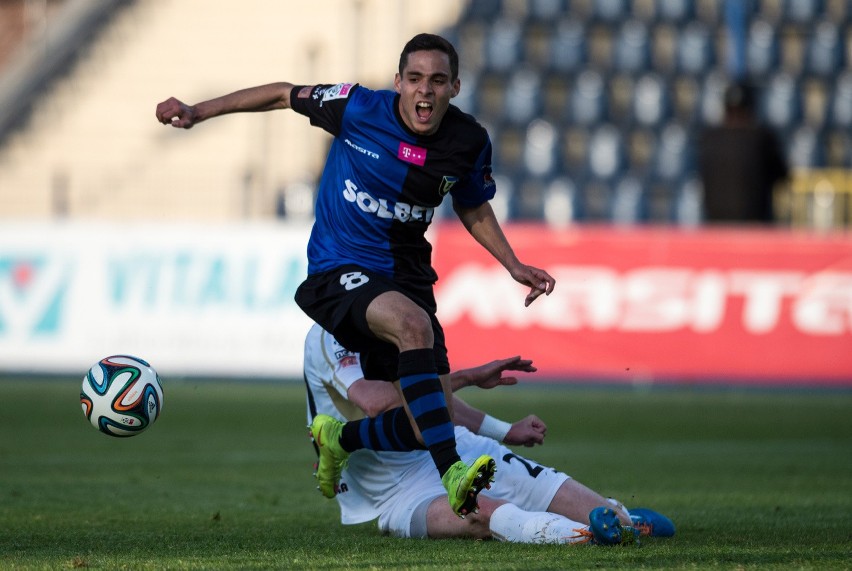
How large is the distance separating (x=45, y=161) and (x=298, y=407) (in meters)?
8.73

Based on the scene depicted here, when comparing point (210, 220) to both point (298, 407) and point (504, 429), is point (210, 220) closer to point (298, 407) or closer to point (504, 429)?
point (298, 407)

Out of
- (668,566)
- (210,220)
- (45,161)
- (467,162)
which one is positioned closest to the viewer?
(668,566)

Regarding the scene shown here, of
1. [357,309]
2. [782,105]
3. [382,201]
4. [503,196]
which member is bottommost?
[357,309]

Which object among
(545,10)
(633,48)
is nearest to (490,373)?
(633,48)

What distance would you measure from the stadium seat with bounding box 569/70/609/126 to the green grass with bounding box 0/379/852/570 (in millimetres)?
6215

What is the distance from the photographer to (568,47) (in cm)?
2027

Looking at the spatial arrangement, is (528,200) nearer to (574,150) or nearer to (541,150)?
(541,150)

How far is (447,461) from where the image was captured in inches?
192

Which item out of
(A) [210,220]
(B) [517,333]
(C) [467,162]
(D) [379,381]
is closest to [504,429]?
(D) [379,381]

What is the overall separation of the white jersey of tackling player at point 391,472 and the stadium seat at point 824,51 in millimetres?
16098

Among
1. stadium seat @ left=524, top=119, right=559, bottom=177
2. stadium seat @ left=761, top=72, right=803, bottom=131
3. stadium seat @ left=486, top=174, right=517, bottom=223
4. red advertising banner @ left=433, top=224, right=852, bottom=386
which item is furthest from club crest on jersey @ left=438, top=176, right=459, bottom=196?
stadium seat @ left=761, top=72, right=803, bottom=131

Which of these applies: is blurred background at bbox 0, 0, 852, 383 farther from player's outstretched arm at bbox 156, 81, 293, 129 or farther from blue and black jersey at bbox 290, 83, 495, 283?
player's outstretched arm at bbox 156, 81, 293, 129

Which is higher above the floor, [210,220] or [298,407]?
[210,220]

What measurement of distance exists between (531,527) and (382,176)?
5.02ft
